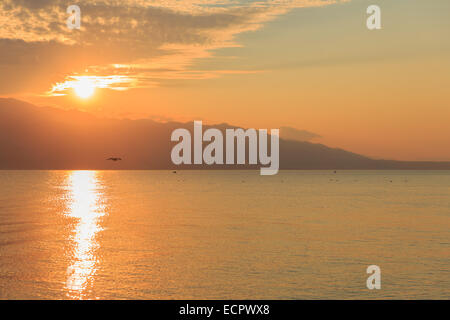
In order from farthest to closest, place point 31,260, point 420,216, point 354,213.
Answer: point 354,213 → point 420,216 → point 31,260

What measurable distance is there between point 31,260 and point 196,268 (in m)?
13.9

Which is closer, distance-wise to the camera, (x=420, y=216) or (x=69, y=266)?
(x=69, y=266)

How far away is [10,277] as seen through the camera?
3312 centimetres

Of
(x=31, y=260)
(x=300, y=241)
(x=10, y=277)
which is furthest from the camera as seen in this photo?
(x=300, y=241)

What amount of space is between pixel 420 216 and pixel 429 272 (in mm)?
44484
